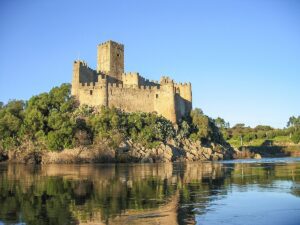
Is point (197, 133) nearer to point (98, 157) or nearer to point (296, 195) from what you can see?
point (98, 157)

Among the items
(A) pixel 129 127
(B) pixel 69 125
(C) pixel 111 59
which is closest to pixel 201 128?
(A) pixel 129 127

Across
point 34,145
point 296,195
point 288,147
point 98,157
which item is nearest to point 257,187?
point 296,195

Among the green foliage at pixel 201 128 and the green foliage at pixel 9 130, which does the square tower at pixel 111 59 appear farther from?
the green foliage at pixel 9 130

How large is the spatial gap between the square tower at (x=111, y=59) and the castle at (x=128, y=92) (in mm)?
179

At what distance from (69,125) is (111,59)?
2060 centimetres

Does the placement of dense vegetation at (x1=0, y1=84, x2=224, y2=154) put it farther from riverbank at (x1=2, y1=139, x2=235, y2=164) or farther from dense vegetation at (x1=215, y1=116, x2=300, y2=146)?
dense vegetation at (x1=215, y1=116, x2=300, y2=146)

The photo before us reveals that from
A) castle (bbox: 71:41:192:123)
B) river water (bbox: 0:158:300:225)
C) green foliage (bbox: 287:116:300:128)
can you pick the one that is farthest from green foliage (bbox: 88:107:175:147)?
green foliage (bbox: 287:116:300:128)

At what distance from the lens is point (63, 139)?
52031 millimetres

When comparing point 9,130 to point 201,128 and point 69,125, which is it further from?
point 201,128

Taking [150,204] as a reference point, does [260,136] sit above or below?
above

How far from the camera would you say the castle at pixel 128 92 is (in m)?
59.5

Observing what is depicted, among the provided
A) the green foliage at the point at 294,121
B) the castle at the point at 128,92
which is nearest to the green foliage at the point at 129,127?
the castle at the point at 128,92

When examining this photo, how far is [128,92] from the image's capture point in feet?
200

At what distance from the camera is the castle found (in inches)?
2343
